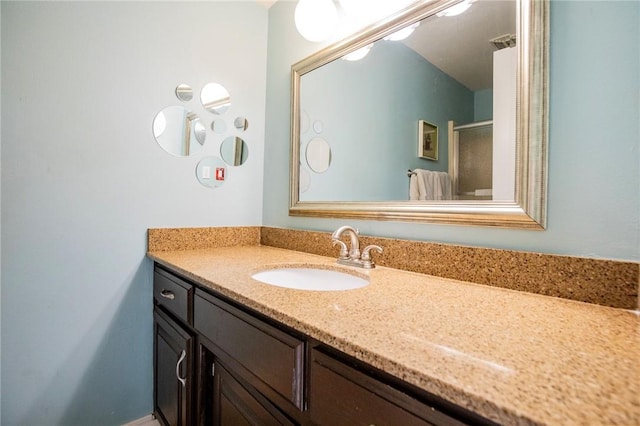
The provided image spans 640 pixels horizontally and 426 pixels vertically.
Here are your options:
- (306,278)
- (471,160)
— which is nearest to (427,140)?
(471,160)

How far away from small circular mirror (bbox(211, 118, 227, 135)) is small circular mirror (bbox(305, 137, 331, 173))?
0.48 meters

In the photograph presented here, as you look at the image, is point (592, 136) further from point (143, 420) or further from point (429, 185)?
point (143, 420)

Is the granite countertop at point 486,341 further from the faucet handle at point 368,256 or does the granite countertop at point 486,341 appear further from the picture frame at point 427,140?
the picture frame at point 427,140

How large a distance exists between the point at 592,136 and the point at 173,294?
1.37 meters

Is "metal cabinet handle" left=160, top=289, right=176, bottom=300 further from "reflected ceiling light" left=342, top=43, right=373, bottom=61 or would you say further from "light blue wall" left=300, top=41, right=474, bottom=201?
"reflected ceiling light" left=342, top=43, right=373, bottom=61

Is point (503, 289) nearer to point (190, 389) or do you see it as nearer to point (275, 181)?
point (190, 389)

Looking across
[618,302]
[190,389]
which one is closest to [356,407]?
[618,302]

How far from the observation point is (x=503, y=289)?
2.69ft

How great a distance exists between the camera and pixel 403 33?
1139 mm

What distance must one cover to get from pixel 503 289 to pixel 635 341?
12.5 inches

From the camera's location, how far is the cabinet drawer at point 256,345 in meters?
0.62

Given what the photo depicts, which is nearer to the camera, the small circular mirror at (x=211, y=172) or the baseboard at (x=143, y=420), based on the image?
the baseboard at (x=143, y=420)

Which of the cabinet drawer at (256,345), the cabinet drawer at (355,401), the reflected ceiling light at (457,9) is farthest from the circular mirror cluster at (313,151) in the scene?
the cabinet drawer at (355,401)

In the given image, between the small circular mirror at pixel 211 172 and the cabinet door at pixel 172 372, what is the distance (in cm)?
66
